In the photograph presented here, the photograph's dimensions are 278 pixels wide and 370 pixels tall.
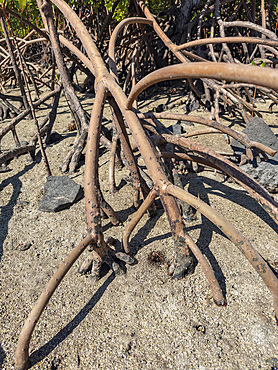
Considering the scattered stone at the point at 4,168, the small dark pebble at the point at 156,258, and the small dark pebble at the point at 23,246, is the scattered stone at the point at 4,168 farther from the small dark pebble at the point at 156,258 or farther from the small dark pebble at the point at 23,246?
the small dark pebble at the point at 156,258

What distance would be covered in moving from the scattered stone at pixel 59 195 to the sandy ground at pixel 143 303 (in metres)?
0.11

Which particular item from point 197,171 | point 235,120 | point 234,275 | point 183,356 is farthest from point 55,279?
point 235,120

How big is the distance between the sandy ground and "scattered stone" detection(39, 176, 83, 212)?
109mm

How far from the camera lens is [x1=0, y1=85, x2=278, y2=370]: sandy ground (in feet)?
4.73

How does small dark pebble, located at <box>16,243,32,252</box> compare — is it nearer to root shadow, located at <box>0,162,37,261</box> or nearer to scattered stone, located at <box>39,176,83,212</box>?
root shadow, located at <box>0,162,37,261</box>

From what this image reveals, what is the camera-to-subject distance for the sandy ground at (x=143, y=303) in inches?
56.8

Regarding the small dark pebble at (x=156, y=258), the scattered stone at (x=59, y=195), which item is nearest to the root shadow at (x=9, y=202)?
the scattered stone at (x=59, y=195)

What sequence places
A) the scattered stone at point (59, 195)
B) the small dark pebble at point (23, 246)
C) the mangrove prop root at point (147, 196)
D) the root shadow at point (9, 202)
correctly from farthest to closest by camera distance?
the scattered stone at point (59, 195), the root shadow at point (9, 202), the small dark pebble at point (23, 246), the mangrove prop root at point (147, 196)

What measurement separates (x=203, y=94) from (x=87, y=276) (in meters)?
4.26

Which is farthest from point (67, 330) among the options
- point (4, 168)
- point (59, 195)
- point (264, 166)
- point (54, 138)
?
point (54, 138)

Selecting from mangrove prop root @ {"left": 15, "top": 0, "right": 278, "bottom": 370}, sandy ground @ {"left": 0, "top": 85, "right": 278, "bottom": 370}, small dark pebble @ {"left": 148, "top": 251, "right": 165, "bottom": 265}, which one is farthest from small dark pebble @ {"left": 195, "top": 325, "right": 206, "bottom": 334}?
small dark pebble @ {"left": 148, "top": 251, "right": 165, "bottom": 265}

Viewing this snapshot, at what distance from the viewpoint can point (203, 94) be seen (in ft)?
16.6

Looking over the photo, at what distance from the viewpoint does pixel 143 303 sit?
67.1 inches

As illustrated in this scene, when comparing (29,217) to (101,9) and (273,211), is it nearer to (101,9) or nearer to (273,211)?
(273,211)
